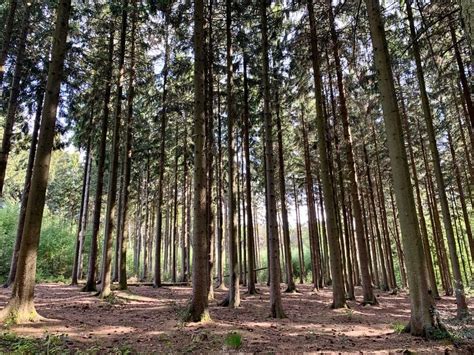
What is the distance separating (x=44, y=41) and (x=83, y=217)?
967 cm

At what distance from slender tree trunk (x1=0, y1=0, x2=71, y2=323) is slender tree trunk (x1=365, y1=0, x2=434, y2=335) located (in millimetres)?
6974

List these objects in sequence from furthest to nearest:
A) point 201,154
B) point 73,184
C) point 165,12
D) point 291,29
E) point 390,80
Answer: point 73,184 → point 291,29 → point 165,12 → point 201,154 → point 390,80

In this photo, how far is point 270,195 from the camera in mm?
9305

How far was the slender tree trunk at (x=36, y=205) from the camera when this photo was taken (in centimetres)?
616

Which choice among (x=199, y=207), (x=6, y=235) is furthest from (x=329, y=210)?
(x=6, y=235)

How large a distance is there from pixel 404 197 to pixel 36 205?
7492 mm

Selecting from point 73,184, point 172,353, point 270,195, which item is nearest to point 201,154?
point 270,195

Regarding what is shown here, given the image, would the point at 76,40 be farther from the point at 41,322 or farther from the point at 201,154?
the point at 41,322

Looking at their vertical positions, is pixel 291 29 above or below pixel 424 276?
above

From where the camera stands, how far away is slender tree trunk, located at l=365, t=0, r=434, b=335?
6.25m

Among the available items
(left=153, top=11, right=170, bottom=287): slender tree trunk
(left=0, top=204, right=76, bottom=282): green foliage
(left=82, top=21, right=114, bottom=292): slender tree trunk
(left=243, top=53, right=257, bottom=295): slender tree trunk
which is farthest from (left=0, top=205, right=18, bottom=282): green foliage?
(left=243, top=53, right=257, bottom=295): slender tree trunk

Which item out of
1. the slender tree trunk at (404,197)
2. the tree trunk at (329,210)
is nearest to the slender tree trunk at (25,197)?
the tree trunk at (329,210)

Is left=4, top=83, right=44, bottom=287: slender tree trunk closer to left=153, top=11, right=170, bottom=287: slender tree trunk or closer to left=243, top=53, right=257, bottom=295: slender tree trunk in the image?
left=153, top=11, right=170, bottom=287: slender tree trunk

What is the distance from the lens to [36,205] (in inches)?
261
